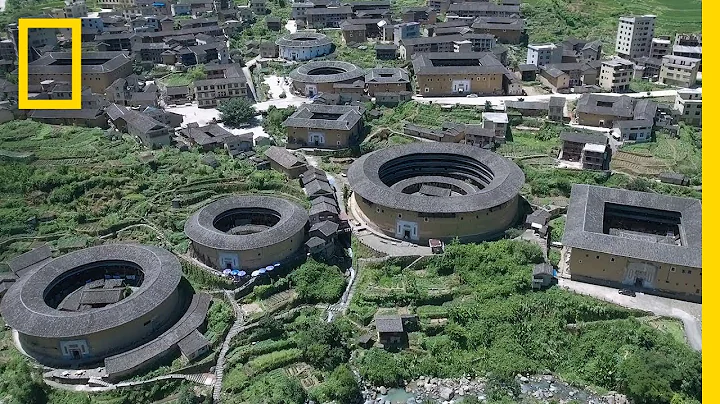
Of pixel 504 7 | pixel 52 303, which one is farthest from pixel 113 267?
pixel 504 7

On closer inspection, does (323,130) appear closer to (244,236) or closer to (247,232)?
(247,232)

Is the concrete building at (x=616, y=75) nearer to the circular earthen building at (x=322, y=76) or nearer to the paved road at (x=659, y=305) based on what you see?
the circular earthen building at (x=322, y=76)

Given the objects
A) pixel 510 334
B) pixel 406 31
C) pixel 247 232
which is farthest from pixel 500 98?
pixel 510 334

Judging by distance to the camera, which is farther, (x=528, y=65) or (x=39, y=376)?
(x=528, y=65)

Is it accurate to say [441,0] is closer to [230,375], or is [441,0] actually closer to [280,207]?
[280,207]

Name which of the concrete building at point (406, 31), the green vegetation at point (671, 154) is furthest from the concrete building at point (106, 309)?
the concrete building at point (406, 31)
